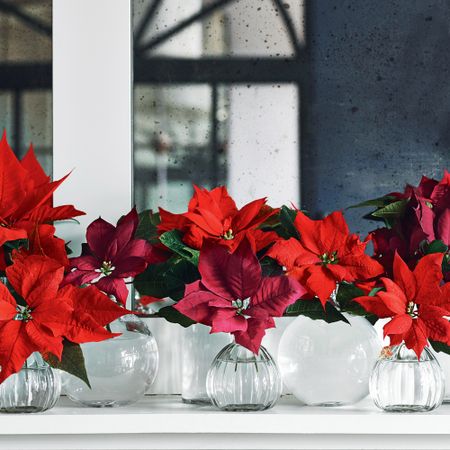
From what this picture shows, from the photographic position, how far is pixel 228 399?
35.8 inches

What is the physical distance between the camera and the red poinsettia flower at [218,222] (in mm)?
926

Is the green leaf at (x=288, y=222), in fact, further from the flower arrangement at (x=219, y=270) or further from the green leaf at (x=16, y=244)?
the green leaf at (x=16, y=244)

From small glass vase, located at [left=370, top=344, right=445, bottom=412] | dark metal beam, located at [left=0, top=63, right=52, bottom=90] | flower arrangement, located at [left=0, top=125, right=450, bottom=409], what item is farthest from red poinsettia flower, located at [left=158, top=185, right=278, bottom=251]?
dark metal beam, located at [left=0, top=63, right=52, bottom=90]

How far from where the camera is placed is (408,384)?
2.98 feet

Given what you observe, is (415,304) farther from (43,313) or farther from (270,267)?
(43,313)

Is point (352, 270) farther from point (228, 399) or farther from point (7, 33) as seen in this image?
point (7, 33)

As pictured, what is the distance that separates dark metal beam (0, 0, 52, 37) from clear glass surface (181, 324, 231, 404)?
18.7 inches

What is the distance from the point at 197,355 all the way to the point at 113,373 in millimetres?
122

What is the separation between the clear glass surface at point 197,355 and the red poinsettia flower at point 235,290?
0.15m

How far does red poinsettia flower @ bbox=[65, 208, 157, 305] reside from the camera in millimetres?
923

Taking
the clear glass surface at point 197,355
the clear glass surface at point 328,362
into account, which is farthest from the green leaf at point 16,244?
the clear glass surface at point 328,362

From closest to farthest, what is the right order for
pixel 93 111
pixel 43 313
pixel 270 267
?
pixel 43 313 → pixel 270 267 → pixel 93 111

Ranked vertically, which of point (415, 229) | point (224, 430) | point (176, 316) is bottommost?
point (224, 430)

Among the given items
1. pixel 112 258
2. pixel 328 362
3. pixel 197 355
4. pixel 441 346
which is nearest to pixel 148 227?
pixel 112 258
